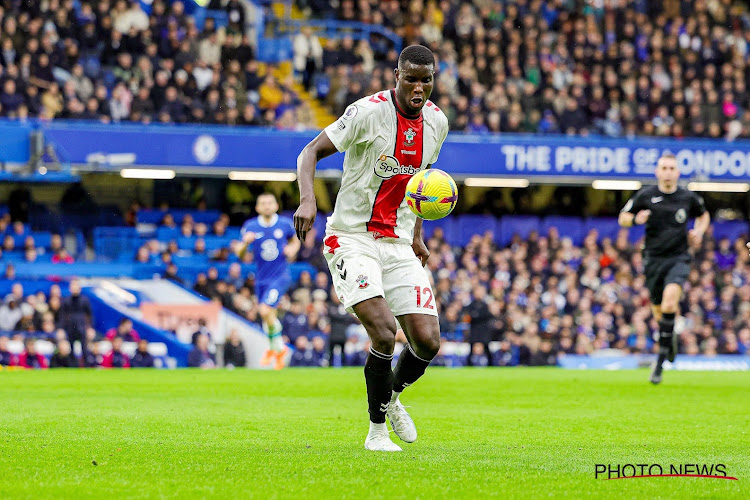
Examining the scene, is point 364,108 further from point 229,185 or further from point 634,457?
point 229,185

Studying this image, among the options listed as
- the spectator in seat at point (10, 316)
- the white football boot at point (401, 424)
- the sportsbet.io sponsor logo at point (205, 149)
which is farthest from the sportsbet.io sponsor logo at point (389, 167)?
the sportsbet.io sponsor logo at point (205, 149)

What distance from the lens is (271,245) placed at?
16578 millimetres

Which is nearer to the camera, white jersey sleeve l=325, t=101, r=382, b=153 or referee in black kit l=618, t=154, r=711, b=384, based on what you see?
white jersey sleeve l=325, t=101, r=382, b=153

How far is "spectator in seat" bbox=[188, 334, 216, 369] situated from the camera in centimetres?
2034

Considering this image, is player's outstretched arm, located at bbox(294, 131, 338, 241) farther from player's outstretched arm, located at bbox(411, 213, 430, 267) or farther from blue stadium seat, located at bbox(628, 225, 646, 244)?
blue stadium seat, located at bbox(628, 225, 646, 244)

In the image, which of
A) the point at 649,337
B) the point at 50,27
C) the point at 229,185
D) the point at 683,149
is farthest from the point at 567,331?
the point at 50,27

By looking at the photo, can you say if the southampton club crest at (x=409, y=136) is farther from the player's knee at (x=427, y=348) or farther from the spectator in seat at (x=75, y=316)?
the spectator in seat at (x=75, y=316)

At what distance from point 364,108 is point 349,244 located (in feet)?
2.88

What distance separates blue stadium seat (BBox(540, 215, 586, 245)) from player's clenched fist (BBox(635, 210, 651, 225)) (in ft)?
50.2

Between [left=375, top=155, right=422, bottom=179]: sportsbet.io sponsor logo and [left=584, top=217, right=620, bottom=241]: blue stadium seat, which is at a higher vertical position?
[left=375, top=155, right=422, bottom=179]: sportsbet.io sponsor logo

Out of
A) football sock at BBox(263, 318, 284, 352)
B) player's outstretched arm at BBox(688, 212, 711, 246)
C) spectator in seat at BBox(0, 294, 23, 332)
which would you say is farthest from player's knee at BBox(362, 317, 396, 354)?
spectator in seat at BBox(0, 294, 23, 332)

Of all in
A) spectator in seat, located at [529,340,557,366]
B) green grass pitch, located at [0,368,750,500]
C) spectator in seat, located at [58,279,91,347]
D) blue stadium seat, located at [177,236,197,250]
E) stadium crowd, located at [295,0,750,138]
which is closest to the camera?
green grass pitch, located at [0,368,750,500]

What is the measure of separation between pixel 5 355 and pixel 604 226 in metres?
16.1

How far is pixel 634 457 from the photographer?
665cm
